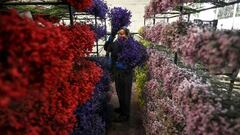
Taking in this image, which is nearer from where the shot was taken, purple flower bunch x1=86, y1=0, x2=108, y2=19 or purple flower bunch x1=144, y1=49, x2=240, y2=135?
purple flower bunch x1=144, y1=49, x2=240, y2=135

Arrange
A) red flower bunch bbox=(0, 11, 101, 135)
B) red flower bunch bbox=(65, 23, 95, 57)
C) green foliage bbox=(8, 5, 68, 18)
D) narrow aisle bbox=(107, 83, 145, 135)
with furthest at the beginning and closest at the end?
narrow aisle bbox=(107, 83, 145, 135)
green foliage bbox=(8, 5, 68, 18)
red flower bunch bbox=(65, 23, 95, 57)
red flower bunch bbox=(0, 11, 101, 135)

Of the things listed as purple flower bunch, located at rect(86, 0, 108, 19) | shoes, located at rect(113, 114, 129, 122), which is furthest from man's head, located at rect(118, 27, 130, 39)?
shoes, located at rect(113, 114, 129, 122)

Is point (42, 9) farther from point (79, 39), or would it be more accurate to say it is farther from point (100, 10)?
point (100, 10)

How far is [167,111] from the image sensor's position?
14.9 ft

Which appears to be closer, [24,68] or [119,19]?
[24,68]

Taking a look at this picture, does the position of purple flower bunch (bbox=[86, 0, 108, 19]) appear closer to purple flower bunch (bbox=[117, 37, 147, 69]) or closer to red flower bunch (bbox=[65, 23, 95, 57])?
purple flower bunch (bbox=[117, 37, 147, 69])

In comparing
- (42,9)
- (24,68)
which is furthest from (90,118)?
(24,68)

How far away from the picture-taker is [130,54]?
7121 mm

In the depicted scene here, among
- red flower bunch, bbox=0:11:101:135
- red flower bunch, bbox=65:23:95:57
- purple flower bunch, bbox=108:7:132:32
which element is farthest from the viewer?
purple flower bunch, bbox=108:7:132:32

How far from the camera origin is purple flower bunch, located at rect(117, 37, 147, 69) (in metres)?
7.14

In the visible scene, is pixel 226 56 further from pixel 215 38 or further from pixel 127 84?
pixel 127 84

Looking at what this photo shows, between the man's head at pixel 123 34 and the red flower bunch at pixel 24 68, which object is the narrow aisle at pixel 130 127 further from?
the red flower bunch at pixel 24 68

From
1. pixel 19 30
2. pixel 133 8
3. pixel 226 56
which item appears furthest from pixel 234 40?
pixel 133 8

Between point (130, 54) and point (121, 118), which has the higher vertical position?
point (130, 54)
